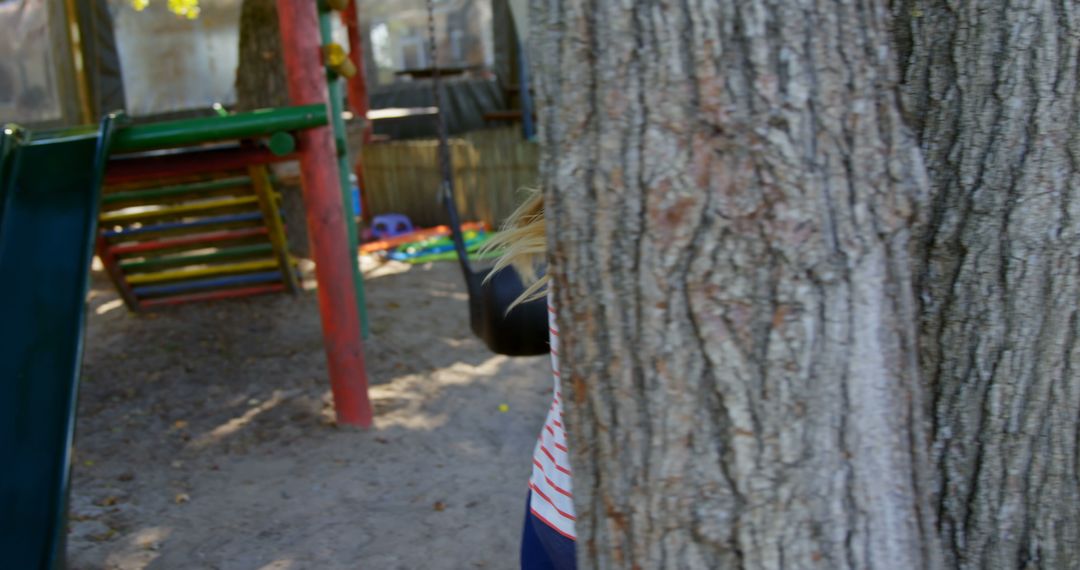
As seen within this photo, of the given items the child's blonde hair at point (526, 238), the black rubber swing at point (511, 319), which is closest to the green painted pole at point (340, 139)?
the black rubber swing at point (511, 319)

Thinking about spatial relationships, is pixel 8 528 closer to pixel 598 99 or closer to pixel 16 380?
pixel 16 380

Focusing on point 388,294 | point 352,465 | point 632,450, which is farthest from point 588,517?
point 388,294

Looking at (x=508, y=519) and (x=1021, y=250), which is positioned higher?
(x=1021, y=250)

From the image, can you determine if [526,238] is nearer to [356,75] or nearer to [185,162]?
[185,162]

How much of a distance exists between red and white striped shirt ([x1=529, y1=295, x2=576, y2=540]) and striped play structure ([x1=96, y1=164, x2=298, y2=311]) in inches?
189

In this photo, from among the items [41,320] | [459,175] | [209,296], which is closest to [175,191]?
[209,296]

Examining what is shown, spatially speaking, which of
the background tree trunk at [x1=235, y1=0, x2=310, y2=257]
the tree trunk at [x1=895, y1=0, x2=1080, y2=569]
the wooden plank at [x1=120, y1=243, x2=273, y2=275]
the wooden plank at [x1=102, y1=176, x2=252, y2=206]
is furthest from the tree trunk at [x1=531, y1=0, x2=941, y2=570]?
the background tree trunk at [x1=235, y1=0, x2=310, y2=257]

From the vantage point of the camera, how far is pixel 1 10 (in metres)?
10.5

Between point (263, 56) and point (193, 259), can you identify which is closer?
point (193, 259)

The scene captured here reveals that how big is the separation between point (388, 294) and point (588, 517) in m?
6.64

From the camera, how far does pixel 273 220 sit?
21.5 feet

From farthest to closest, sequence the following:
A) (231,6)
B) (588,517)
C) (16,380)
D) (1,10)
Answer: (231,6)
(1,10)
(16,380)
(588,517)

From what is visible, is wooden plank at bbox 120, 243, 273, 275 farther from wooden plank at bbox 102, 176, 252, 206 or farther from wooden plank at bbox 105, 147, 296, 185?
wooden plank at bbox 105, 147, 296, 185

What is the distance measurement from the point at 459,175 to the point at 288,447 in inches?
270
